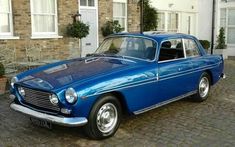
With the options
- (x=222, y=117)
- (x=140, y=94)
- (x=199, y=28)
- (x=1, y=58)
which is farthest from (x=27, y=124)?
(x=199, y=28)

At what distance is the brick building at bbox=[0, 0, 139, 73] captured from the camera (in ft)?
35.3

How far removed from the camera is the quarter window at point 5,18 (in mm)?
10586

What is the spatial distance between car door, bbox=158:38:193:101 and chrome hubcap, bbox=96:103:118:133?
1130 mm

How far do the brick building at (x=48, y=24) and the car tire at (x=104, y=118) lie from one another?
21.5 feet

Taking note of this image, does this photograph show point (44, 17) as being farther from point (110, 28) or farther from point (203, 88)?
point (203, 88)

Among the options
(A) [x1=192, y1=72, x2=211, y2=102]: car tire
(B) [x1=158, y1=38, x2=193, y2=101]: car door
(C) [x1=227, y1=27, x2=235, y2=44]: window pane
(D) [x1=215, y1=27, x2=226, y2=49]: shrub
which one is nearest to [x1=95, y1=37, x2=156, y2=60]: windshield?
(B) [x1=158, y1=38, x2=193, y2=101]: car door

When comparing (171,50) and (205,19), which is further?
(205,19)

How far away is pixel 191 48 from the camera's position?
23.4ft

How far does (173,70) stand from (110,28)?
26.1 ft

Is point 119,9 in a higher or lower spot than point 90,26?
higher

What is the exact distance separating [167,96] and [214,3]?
14111mm

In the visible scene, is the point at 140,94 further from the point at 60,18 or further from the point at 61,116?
the point at 60,18

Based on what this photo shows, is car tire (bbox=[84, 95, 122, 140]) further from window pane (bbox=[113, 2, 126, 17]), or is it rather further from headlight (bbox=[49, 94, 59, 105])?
window pane (bbox=[113, 2, 126, 17])

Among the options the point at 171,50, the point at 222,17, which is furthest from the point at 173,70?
the point at 222,17
